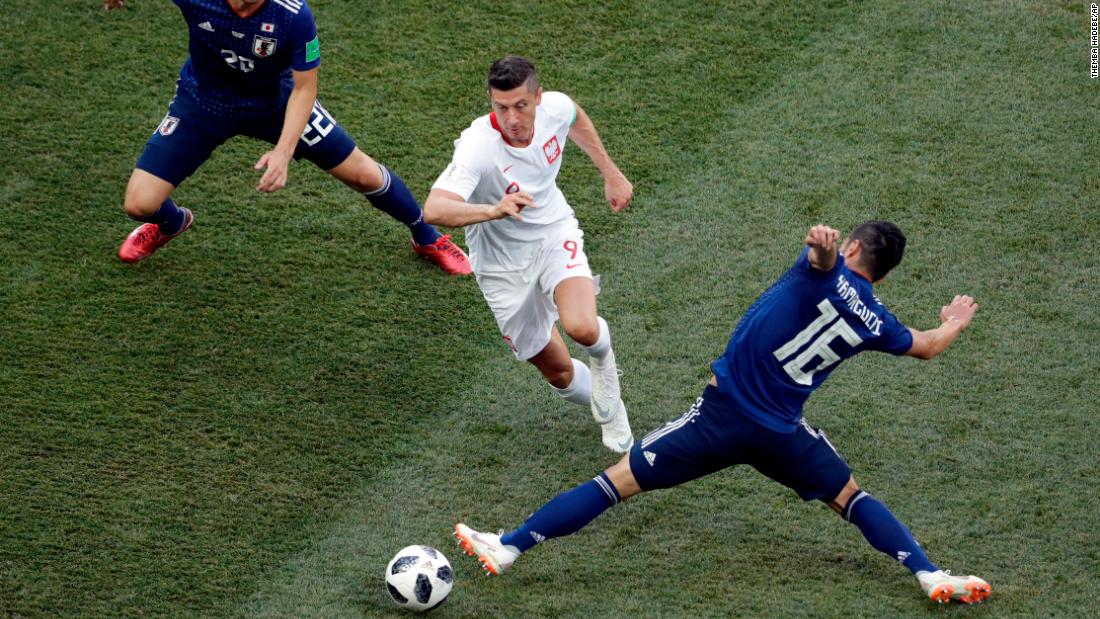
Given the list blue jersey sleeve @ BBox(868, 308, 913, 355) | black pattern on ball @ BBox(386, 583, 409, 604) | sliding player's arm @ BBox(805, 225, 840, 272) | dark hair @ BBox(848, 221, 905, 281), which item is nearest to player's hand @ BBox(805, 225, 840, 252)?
sliding player's arm @ BBox(805, 225, 840, 272)

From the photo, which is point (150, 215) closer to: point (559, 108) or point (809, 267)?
point (559, 108)

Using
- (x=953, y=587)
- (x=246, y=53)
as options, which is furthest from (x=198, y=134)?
(x=953, y=587)

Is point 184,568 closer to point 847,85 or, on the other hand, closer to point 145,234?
point 145,234

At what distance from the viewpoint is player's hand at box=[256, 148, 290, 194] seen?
6.26 metres

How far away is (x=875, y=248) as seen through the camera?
514 centimetres

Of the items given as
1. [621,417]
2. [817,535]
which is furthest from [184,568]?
[817,535]

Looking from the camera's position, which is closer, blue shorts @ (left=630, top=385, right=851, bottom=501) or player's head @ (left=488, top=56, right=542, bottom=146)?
blue shorts @ (left=630, top=385, right=851, bottom=501)

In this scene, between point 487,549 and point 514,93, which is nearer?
point 487,549

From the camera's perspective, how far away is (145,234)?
7.42 m

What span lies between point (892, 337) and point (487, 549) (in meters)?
1.91

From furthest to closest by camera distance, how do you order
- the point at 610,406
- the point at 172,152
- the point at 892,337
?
1. the point at 172,152
2. the point at 610,406
3. the point at 892,337

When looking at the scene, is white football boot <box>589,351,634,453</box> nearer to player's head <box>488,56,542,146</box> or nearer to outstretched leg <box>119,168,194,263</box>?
player's head <box>488,56,542,146</box>

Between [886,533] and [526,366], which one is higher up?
[886,533]

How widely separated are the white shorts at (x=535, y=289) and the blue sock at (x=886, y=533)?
1630mm
